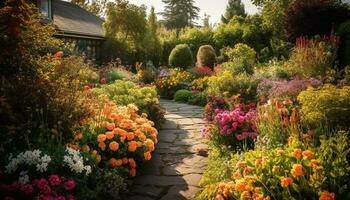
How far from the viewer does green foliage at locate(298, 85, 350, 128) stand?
16.1 ft

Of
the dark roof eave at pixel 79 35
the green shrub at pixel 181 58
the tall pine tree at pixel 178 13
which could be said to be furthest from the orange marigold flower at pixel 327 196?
the tall pine tree at pixel 178 13

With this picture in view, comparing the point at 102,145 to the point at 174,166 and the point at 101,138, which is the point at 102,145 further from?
the point at 174,166

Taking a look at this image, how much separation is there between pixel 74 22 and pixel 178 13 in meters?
32.7

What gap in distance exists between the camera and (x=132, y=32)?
20266mm

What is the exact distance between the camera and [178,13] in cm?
5162

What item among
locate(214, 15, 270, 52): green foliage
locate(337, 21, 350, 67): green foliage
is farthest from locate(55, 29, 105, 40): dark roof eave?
locate(337, 21, 350, 67): green foliage

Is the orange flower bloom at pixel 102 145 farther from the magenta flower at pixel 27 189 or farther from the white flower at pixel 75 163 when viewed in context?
the magenta flower at pixel 27 189

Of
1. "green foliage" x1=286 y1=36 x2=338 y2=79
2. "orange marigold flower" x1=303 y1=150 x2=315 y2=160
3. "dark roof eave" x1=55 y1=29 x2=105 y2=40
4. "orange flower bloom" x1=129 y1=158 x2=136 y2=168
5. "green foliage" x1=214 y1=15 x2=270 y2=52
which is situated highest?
"green foliage" x1=214 y1=15 x2=270 y2=52

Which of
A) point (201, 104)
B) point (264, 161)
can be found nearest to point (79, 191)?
point (264, 161)

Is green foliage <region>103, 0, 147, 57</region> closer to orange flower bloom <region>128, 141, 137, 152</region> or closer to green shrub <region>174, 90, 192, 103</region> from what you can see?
green shrub <region>174, 90, 192, 103</region>

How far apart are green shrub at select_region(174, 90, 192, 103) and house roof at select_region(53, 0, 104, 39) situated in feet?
21.1

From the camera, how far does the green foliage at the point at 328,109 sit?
4.89 m

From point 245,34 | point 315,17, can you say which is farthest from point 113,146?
point 245,34

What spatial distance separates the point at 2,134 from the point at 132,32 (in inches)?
655
